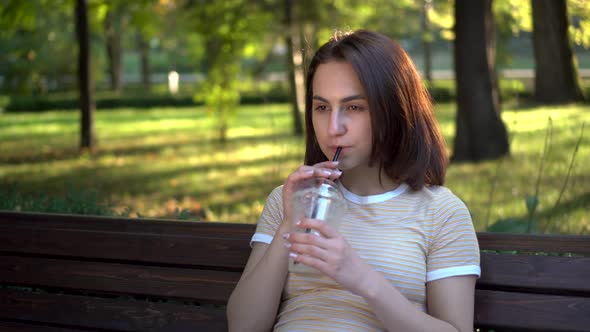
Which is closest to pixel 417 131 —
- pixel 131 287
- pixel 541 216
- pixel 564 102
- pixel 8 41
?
pixel 131 287

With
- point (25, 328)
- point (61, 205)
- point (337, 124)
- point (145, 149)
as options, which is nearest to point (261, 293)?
point (337, 124)

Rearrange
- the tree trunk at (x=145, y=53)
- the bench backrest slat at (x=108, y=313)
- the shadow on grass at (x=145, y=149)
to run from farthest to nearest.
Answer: the tree trunk at (x=145, y=53) → the shadow on grass at (x=145, y=149) → the bench backrest slat at (x=108, y=313)

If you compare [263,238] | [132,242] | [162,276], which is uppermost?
[263,238]

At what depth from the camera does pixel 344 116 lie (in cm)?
222

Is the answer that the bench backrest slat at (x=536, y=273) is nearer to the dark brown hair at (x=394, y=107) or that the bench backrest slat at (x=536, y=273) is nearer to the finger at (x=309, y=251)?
the dark brown hair at (x=394, y=107)

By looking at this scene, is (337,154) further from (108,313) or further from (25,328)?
(25,328)

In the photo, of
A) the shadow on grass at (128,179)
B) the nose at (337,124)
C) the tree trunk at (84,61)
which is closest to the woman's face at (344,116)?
the nose at (337,124)

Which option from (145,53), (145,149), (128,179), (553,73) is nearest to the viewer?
(128,179)

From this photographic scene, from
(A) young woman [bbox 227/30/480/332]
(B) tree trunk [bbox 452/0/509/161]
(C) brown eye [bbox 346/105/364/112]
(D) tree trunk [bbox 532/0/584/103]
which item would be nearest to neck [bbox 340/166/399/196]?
(A) young woman [bbox 227/30/480/332]

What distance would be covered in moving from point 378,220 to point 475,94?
8.25m

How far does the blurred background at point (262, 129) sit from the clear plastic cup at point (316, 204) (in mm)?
→ 944

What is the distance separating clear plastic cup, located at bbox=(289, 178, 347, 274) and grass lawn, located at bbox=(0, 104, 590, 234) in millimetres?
2316

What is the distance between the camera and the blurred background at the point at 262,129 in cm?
712

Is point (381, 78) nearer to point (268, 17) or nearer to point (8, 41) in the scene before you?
point (268, 17)
